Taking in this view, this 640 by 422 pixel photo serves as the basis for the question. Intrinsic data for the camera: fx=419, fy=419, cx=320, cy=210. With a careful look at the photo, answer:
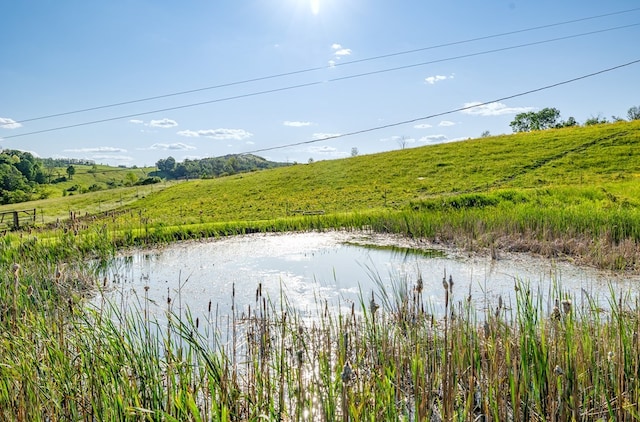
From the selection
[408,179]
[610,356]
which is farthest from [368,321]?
[408,179]

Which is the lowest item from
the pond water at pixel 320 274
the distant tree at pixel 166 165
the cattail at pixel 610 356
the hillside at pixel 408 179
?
the pond water at pixel 320 274

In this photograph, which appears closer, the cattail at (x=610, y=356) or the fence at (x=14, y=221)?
the cattail at (x=610, y=356)

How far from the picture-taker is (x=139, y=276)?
10141 mm

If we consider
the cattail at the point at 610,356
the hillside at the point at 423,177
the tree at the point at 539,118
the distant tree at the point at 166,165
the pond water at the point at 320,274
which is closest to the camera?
the cattail at the point at 610,356

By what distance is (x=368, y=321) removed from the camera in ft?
17.2

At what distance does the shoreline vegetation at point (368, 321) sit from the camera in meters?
3.19

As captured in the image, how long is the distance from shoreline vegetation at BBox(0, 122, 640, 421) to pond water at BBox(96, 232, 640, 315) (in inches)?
19.9

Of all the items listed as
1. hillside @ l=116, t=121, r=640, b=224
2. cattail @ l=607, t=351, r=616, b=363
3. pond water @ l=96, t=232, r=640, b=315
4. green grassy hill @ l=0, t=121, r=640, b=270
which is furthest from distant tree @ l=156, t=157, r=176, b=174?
cattail @ l=607, t=351, r=616, b=363

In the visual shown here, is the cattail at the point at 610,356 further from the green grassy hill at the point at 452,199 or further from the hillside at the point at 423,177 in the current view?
the hillside at the point at 423,177

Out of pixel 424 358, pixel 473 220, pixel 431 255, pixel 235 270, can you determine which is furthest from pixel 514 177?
pixel 424 358

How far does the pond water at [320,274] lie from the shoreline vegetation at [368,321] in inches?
19.9

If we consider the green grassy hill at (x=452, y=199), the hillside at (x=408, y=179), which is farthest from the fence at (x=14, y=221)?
the hillside at (x=408, y=179)

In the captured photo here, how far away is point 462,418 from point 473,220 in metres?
12.4

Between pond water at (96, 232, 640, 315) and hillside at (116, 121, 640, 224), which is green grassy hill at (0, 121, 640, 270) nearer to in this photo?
hillside at (116, 121, 640, 224)
